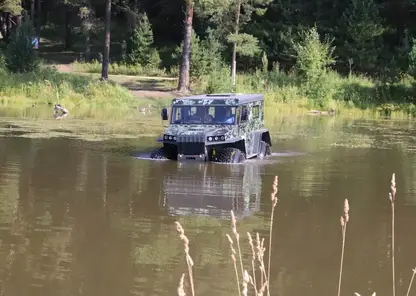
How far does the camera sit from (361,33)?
5088 cm

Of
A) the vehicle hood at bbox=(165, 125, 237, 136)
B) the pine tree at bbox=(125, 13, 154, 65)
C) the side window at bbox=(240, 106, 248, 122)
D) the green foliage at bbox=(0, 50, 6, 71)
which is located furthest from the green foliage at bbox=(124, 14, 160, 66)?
the vehicle hood at bbox=(165, 125, 237, 136)

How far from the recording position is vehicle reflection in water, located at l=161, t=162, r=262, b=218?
1126cm

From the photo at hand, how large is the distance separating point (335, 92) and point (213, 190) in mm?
29606

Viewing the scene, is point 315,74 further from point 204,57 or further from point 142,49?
point 142,49

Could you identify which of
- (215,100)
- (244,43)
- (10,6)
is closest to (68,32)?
(10,6)

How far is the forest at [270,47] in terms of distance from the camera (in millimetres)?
40594

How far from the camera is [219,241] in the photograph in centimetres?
903

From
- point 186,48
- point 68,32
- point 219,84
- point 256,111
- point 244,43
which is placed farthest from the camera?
point 68,32

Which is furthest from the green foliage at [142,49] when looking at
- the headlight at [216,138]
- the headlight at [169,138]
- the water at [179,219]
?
the headlight at [216,138]

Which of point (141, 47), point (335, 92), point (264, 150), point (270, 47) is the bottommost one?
point (264, 150)

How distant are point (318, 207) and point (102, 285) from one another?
5.41 meters

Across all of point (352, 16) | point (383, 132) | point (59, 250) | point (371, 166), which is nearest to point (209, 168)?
point (371, 166)

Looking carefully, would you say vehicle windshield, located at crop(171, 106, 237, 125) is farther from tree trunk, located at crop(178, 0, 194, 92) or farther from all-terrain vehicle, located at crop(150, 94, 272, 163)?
tree trunk, located at crop(178, 0, 194, 92)

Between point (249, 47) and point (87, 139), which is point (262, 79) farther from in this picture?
point (87, 139)
